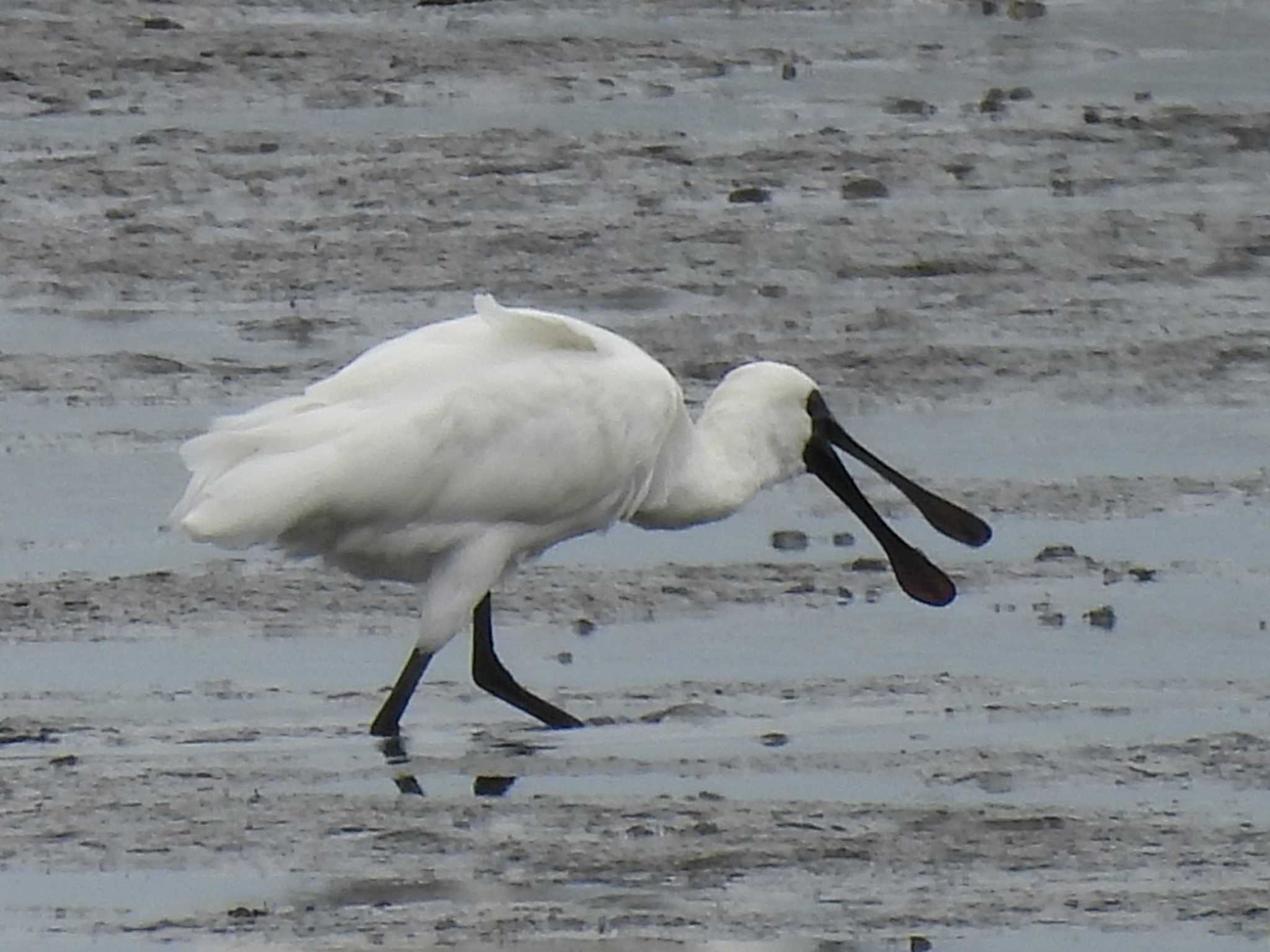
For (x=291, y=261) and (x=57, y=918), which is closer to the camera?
(x=57, y=918)

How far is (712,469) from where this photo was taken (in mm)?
9133

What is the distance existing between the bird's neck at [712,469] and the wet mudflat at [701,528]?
253 mm

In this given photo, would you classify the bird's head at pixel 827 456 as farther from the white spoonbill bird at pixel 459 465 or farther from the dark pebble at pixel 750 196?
the dark pebble at pixel 750 196

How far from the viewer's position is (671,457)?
9094mm

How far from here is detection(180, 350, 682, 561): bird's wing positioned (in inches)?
332

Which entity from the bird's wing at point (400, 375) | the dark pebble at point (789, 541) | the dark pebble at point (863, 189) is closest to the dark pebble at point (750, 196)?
the dark pebble at point (863, 189)

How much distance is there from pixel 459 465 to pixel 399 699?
56cm

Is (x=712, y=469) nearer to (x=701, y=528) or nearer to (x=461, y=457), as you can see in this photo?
(x=461, y=457)

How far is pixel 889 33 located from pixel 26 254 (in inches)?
225

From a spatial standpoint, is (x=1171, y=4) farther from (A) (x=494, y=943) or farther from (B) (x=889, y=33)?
(A) (x=494, y=943)

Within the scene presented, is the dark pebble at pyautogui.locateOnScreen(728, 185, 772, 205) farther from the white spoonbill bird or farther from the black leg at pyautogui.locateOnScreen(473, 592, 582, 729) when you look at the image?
the black leg at pyautogui.locateOnScreen(473, 592, 582, 729)

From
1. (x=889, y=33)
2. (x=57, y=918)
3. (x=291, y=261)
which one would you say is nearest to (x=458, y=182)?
(x=291, y=261)

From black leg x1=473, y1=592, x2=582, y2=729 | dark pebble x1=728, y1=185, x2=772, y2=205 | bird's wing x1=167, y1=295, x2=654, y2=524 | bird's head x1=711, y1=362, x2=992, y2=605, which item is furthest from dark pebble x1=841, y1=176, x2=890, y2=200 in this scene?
black leg x1=473, y1=592, x2=582, y2=729

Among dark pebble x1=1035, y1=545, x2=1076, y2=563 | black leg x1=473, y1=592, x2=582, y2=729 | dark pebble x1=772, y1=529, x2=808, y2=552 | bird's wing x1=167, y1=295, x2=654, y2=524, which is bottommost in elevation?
dark pebble x1=772, y1=529, x2=808, y2=552
